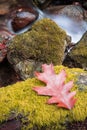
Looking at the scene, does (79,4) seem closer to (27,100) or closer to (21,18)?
(21,18)

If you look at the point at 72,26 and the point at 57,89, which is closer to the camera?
the point at 57,89

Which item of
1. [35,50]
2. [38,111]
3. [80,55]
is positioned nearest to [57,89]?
[38,111]

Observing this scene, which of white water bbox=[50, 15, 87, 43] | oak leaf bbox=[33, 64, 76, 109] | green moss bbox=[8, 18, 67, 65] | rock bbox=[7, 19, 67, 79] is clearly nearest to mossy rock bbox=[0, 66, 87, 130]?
oak leaf bbox=[33, 64, 76, 109]

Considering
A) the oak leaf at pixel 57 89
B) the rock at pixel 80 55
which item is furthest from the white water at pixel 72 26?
the oak leaf at pixel 57 89

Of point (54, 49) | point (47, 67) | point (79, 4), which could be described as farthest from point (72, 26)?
point (47, 67)

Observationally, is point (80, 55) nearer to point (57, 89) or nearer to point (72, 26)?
point (72, 26)

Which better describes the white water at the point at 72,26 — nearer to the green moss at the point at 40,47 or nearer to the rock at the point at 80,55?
the rock at the point at 80,55
